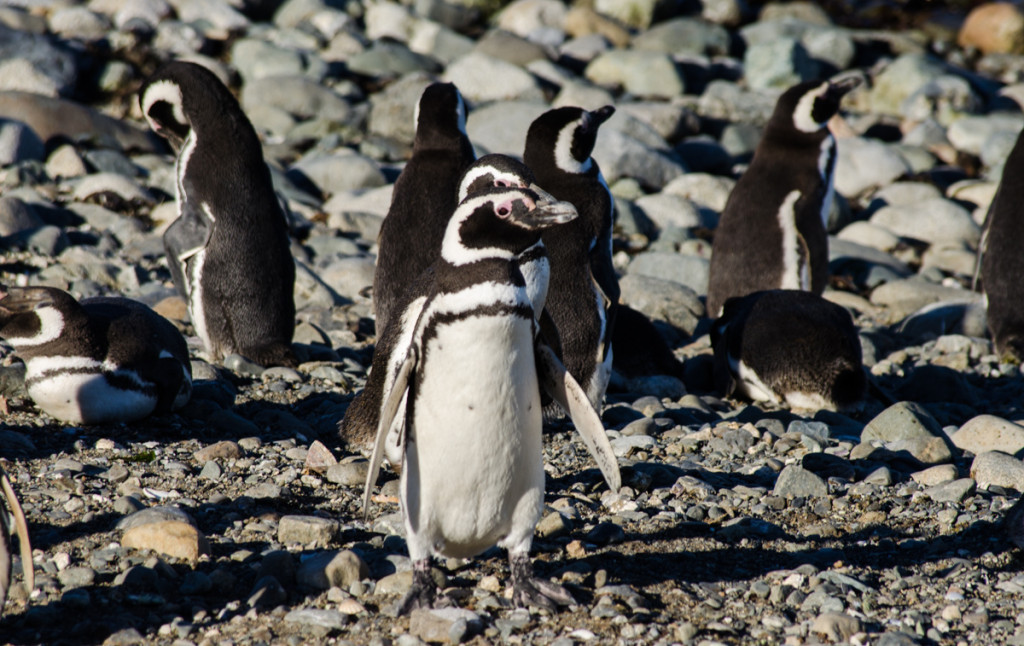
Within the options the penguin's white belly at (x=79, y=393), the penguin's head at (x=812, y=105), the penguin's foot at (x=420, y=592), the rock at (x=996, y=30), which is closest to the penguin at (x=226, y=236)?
the penguin's white belly at (x=79, y=393)

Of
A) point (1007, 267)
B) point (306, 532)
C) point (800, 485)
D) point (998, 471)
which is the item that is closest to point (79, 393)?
point (306, 532)

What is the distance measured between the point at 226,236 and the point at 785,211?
4.00 meters

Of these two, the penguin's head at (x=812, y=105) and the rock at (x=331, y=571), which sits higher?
the penguin's head at (x=812, y=105)

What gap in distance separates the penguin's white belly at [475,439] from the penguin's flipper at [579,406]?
133 mm

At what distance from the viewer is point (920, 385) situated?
6355mm

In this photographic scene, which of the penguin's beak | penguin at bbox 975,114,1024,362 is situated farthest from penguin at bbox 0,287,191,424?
penguin at bbox 975,114,1024,362

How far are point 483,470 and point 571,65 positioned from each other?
46.4 ft

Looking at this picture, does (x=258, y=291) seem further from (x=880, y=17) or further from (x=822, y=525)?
(x=880, y=17)

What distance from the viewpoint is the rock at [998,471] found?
4.32 meters

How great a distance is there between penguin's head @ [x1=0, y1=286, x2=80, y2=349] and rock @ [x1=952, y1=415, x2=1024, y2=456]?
158 inches

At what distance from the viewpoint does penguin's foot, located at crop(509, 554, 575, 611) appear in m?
2.96

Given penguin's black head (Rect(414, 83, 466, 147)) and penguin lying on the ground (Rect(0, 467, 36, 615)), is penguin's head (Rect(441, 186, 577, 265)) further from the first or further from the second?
penguin's black head (Rect(414, 83, 466, 147))

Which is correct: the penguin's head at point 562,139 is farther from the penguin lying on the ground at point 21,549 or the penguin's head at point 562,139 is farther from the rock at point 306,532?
the penguin lying on the ground at point 21,549

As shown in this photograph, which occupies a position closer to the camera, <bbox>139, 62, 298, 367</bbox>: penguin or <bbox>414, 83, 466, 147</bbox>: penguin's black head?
<bbox>414, 83, 466, 147</bbox>: penguin's black head
